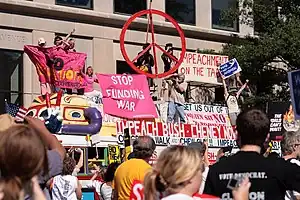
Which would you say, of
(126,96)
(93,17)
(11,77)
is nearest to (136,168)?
(126,96)

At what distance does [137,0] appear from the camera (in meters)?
26.2

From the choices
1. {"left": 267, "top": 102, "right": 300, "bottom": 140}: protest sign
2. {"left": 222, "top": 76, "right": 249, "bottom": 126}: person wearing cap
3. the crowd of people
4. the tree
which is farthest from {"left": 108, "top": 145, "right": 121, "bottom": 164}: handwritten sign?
the tree

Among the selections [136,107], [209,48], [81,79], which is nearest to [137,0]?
[209,48]

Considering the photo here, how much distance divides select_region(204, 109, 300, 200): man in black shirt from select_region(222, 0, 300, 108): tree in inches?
755

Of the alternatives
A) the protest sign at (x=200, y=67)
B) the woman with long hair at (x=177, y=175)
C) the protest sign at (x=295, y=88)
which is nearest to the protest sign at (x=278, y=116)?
the protest sign at (x=295, y=88)

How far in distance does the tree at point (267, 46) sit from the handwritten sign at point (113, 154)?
36.0 feet

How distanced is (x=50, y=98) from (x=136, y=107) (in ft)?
6.72

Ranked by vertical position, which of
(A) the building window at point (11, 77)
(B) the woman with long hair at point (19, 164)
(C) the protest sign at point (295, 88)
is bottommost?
(B) the woman with long hair at point (19, 164)

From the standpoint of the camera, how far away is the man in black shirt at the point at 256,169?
4.87 metres

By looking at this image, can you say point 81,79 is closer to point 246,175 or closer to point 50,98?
point 50,98

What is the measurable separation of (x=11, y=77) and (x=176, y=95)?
19.5ft

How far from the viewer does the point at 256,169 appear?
192 inches

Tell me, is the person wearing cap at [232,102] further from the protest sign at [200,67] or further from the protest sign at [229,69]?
the protest sign at [200,67]

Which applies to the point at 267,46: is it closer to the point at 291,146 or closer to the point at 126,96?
the point at 126,96
